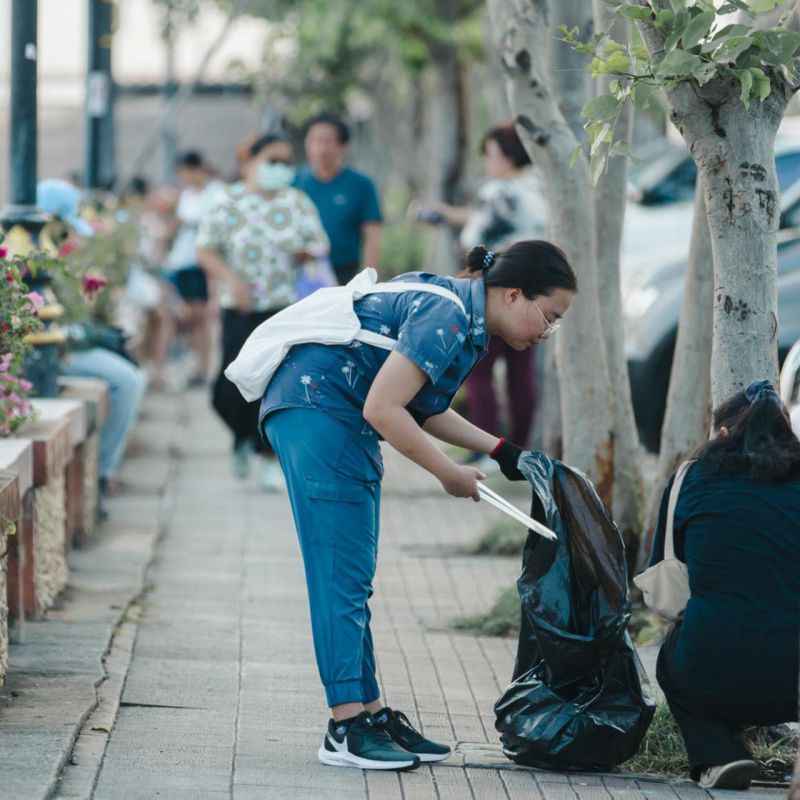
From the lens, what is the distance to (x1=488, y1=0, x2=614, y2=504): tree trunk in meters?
6.23

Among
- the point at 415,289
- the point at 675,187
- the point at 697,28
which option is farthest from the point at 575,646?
the point at 675,187

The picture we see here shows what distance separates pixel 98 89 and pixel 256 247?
4858 mm

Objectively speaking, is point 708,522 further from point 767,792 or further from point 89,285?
point 89,285

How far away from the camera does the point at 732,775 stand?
4453 millimetres

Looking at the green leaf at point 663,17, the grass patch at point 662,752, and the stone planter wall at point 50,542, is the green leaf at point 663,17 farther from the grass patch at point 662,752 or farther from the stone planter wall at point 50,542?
the stone planter wall at point 50,542

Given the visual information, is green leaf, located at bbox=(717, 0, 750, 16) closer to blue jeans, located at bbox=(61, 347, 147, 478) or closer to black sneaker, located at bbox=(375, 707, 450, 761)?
black sneaker, located at bbox=(375, 707, 450, 761)

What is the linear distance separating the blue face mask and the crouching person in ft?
16.2

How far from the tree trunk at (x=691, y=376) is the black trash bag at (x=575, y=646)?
1682 mm

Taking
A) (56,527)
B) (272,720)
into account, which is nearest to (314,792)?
(272,720)

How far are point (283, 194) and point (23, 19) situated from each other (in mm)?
2338

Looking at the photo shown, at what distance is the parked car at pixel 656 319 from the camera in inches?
392

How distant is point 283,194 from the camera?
9.14m

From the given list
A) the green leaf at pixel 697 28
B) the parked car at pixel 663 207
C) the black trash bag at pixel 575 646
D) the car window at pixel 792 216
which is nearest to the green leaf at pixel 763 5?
the green leaf at pixel 697 28

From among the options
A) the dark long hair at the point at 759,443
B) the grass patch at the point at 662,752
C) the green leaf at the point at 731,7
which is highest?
the green leaf at the point at 731,7
